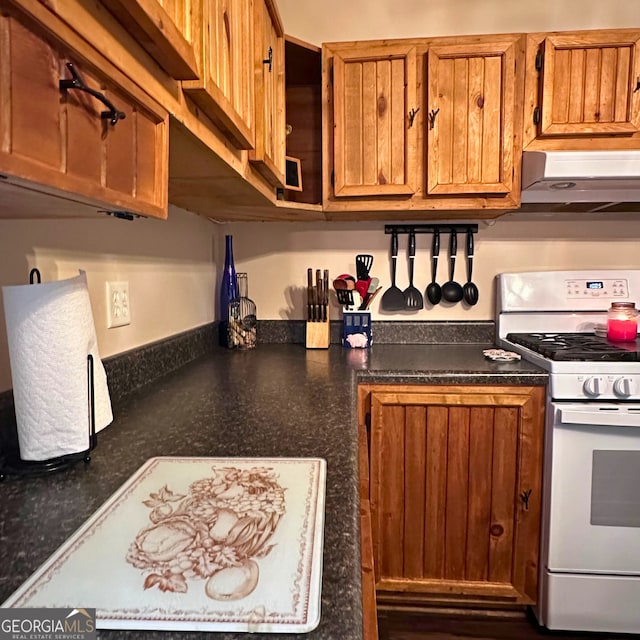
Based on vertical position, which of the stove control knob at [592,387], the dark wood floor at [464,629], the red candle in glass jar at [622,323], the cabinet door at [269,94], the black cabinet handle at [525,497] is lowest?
the dark wood floor at [464,629]

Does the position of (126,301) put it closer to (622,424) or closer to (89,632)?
(89,632)

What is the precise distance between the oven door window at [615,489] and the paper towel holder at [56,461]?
4.75 feet

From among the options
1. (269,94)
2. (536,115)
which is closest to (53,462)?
(269,94)

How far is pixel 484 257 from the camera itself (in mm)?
2098

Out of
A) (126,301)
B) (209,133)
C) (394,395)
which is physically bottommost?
(394,395)

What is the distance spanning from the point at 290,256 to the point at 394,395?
0.95 meters

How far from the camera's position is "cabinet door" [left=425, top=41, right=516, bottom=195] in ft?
5.54

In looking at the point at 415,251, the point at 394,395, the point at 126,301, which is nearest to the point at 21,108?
the point at 126,301

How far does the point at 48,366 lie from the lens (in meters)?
0.74

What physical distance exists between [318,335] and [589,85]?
1420 mm

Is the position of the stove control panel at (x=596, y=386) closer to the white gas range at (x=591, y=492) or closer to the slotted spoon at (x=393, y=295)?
the white gas range at (x=591, y=492)

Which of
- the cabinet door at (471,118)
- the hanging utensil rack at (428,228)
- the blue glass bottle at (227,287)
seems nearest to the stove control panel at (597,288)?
A: the hanging utensil rack at (428,228)

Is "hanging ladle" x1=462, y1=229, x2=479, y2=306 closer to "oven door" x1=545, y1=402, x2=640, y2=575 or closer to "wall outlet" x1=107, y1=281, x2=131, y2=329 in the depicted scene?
"oven door" x1=545, y1=402, x2=640, y2=575

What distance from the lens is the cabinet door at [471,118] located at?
1.69m
